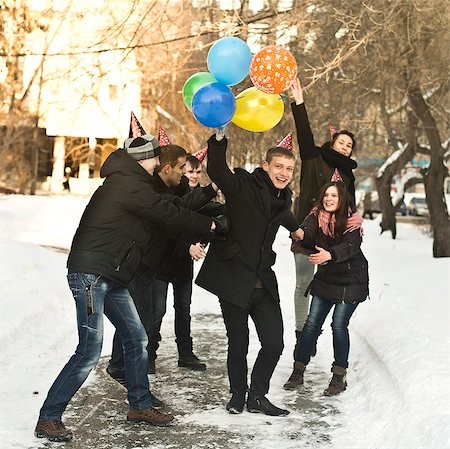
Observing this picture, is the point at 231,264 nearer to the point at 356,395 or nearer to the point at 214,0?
the point at 356,395

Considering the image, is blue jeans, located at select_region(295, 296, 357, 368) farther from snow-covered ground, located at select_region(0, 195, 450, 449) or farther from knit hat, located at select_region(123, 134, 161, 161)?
knit hat, located at select_region(123, 134, 161, 161)

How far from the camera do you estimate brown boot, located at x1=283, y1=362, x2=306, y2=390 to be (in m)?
6.37

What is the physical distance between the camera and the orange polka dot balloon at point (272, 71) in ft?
20.2

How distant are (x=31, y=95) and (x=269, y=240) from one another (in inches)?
1190

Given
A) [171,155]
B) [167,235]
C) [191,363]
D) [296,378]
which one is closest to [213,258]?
[167,235]

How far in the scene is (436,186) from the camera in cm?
1792

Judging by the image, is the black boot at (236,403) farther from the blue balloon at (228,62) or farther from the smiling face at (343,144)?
the blue balloon at (228,62)

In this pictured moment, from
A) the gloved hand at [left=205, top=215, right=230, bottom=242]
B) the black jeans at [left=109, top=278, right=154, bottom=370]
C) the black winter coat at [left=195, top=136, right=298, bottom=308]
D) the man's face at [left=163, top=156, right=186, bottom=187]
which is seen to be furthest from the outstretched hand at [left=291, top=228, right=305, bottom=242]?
the black jeans at [left=109, top=278, right=154, bottom=370]

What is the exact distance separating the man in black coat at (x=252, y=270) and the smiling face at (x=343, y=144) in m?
1.17

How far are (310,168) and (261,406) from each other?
219cm

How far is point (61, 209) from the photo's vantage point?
2620 centimetres

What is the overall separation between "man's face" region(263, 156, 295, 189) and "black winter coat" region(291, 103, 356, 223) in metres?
1.11

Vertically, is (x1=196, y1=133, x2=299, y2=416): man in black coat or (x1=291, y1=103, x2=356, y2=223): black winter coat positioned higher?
(x1=291, y1=103, x2=356, y2=223): black winter coat

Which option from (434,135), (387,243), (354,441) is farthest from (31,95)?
(354,441)
